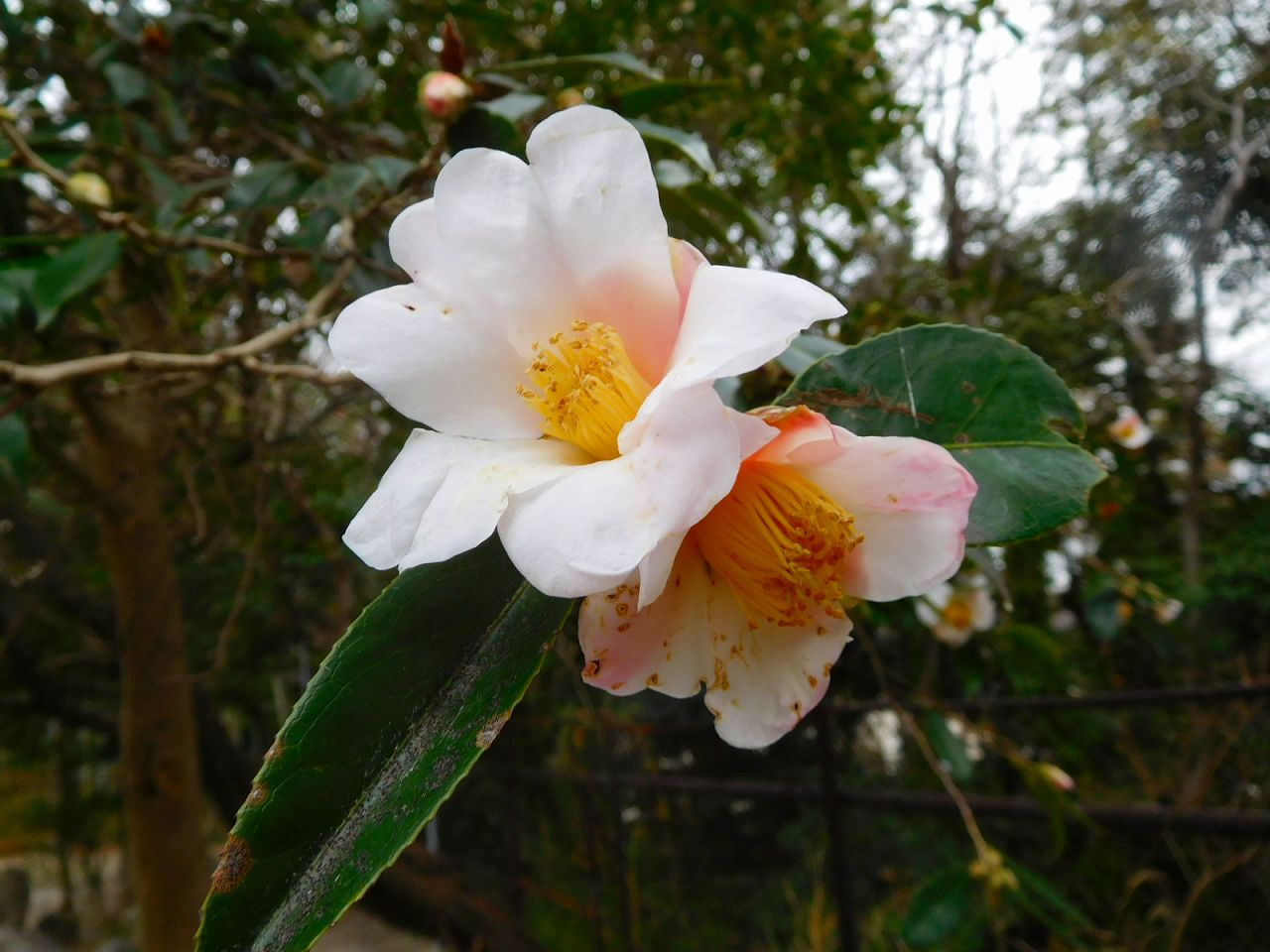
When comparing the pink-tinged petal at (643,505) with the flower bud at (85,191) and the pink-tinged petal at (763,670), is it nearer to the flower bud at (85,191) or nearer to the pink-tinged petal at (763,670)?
the pink-tinged petal at (763,670)

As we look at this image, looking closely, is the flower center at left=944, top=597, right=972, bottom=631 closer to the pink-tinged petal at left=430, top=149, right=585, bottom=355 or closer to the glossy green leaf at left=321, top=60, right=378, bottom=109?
the pink-tinged petal at left=430, top=149, right=585, bottom=355

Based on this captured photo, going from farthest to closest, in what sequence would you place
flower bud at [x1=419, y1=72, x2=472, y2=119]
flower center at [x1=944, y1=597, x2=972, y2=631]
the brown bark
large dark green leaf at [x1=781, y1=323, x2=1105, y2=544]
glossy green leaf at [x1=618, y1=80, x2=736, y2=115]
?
the brown bark
flower center at [x1=944, y1=597, x2=972, y2=631]
glossy green leaf at [x1=618, y1=80, x2=736, y2=115]
flower bud at [x1=419, y1=72, x2=472, y2=119]
large dark green leaf at [x1=781, y1=323, x2=1105, y2=544]

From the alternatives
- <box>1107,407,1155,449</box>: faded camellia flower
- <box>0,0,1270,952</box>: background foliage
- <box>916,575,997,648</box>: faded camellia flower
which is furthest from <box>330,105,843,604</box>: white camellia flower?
<box>1107,407,1155,449</box>: faded camellia flower

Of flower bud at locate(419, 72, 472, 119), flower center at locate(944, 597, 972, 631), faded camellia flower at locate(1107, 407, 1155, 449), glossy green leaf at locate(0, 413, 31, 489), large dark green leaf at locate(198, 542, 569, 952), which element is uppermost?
flower bud at locate(419, 72, 472, 119)

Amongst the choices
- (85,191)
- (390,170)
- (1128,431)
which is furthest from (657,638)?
(1128,431)

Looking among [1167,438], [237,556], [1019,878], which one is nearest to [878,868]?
[1019,878]

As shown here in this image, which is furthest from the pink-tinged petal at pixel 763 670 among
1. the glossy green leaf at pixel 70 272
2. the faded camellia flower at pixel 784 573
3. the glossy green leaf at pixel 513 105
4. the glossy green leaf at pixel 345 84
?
the glossy green leaf at pixel 345 84

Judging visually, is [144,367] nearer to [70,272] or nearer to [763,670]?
[70,272]

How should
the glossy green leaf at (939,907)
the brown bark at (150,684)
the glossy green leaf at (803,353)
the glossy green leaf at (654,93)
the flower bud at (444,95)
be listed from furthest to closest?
the brown bark at (150,684)
the glossy green leaf at (939,907)
the glossy green leaf at (654,93)
the flower bud at (444,95)
the glossy green leaf at (803,353)
